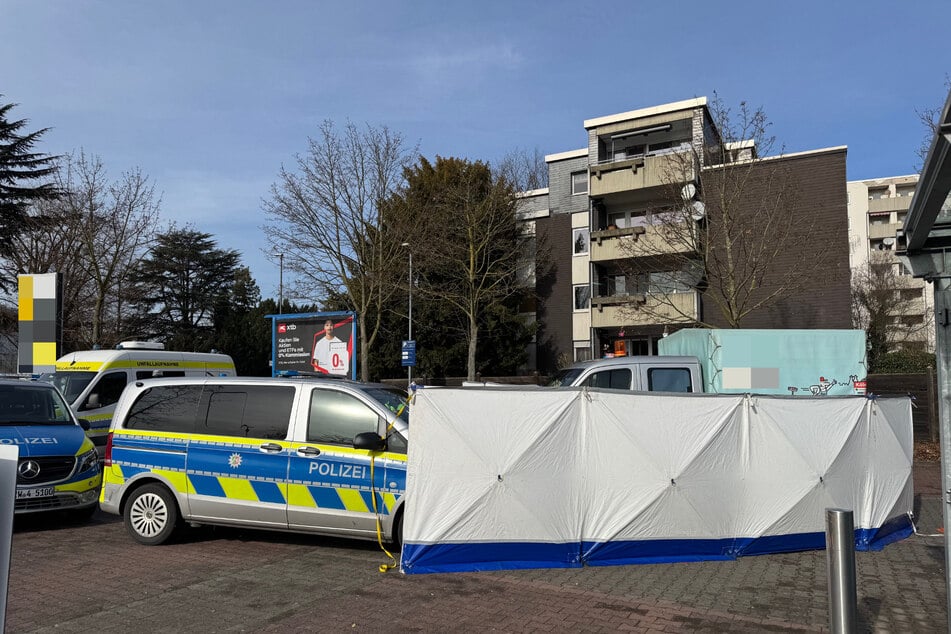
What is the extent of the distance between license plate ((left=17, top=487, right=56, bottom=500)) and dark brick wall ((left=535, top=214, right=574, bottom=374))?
30374 mm

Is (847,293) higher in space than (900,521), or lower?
higher

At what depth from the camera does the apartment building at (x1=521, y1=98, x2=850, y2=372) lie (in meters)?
24.1

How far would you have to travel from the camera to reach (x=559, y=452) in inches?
276

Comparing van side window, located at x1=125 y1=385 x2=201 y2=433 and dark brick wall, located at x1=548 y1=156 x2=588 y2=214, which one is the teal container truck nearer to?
van side window, located at x1=125 y1=385 x2=201 y2=433

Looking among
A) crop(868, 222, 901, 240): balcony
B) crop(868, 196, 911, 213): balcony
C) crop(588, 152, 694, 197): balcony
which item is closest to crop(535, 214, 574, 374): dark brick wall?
crop(588, 152, 694, 197): balcony

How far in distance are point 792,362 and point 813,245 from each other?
13.3m

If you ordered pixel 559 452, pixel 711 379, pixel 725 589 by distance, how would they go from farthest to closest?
1. pixel 711 379
2. pixel 559 452
3. pixel 725 589

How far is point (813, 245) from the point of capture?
878 inches

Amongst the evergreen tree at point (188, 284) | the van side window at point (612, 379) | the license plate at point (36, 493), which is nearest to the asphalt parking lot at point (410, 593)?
the license plate at point (36, 493)

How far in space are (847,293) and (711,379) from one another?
21797mm

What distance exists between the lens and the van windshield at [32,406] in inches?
380

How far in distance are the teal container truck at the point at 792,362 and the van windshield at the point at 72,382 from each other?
1200cm

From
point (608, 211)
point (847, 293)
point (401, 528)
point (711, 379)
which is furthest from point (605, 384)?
point (608, 211)

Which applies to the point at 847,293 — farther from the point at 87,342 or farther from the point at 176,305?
the point at 176,305
